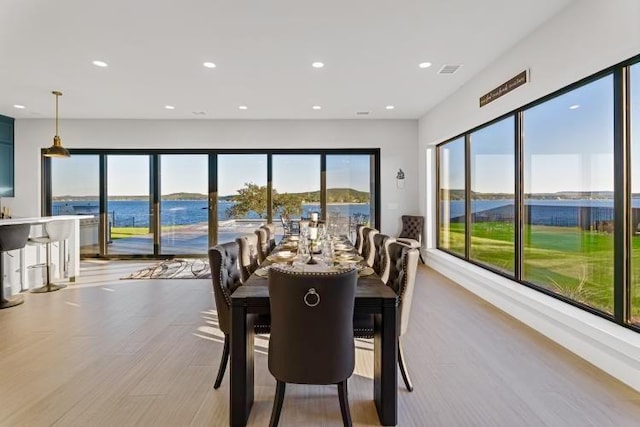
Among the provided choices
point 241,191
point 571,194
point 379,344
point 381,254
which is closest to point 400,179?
point 241,191

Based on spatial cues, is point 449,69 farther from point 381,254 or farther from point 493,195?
point 381,254

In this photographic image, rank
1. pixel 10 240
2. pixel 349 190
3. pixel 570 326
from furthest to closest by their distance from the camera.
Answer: pixel 349 190, pixel 10 240, pixel 570 326

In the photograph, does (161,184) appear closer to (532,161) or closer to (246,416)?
(246,416)

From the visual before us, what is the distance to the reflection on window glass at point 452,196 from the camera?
558 centimetres

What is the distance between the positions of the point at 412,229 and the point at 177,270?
471cm

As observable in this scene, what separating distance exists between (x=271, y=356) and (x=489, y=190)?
4.17 metres

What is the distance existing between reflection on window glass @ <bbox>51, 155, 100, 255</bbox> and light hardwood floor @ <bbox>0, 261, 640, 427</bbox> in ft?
11.9

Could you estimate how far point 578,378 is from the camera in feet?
7.93

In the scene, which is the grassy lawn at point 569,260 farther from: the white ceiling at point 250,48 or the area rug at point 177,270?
the area rug at point 177,270

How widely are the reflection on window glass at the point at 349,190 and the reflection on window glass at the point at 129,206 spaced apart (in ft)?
13.3

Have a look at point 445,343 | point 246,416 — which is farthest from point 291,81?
point 246,416

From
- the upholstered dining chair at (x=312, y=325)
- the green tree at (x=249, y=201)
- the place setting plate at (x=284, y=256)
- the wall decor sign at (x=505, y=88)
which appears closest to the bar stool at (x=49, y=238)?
the green tree at (x=249, y=201)

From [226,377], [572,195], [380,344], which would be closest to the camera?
[380,344]

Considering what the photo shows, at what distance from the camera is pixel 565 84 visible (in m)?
2.99
